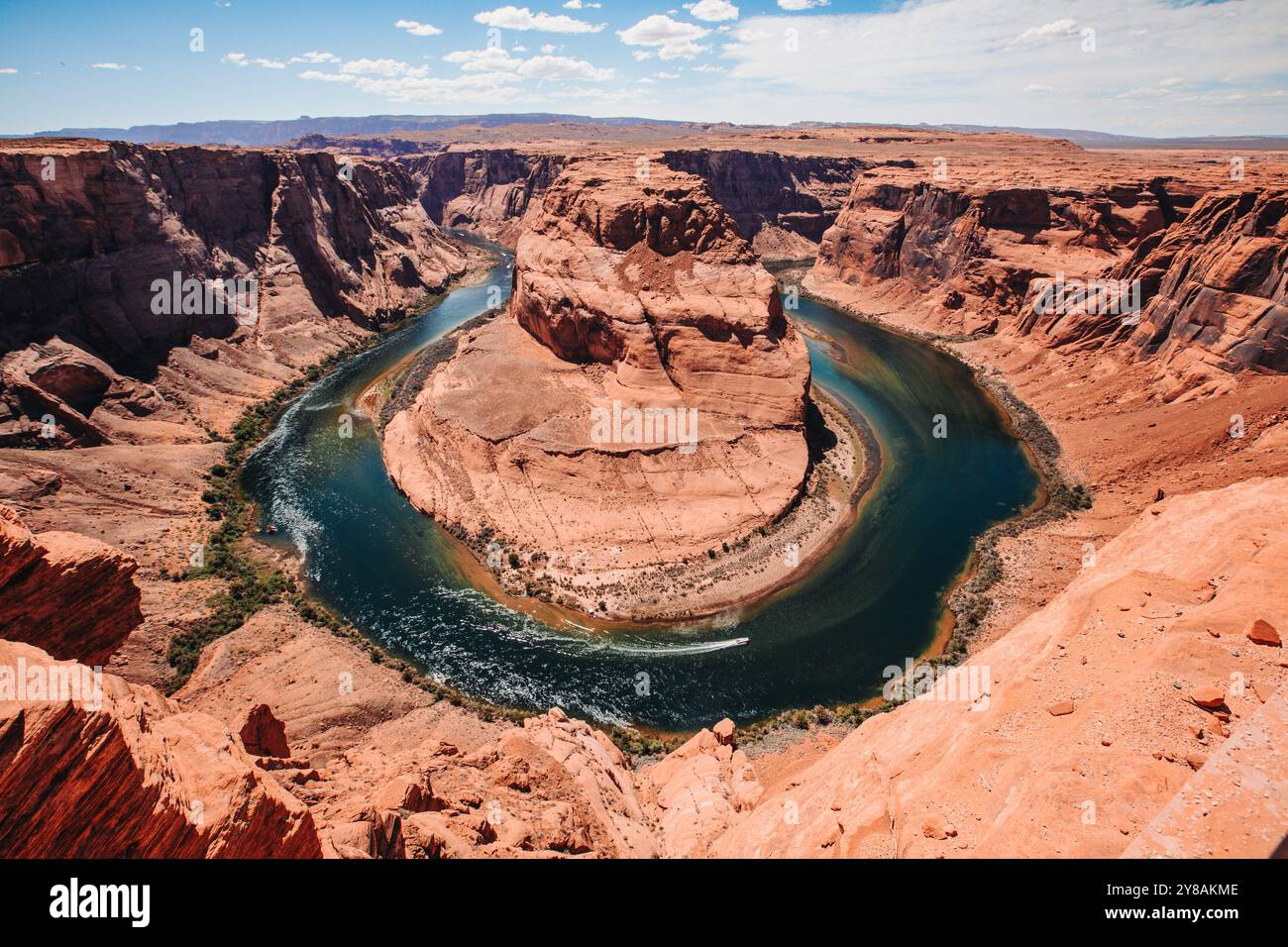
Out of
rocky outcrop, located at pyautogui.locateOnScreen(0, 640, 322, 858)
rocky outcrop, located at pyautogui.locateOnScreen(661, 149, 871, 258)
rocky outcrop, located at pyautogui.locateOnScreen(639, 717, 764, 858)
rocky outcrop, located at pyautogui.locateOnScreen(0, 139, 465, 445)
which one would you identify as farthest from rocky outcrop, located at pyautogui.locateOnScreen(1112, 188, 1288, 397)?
rocky outcrop, located at pyautogui.locateOnScreen(0, 139, 465, 445)

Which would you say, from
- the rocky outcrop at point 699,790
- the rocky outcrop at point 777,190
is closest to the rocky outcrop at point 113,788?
the rocky outcrop at point 699,790

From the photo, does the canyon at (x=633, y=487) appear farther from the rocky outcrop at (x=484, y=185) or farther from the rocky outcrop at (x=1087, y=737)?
the rocky outcrop at (x=484, y=185)

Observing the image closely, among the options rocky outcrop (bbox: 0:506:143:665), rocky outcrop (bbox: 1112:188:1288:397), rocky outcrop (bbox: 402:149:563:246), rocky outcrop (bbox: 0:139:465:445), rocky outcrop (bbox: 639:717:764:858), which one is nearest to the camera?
rocky outcrop (bbox: 0:506:143:665)

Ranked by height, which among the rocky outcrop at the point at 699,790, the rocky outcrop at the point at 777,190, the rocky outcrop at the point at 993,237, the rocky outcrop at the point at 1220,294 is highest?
the rocky outcrop at the point at 777,190

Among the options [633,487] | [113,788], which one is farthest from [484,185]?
[113,788]

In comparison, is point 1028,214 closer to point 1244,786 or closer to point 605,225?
point 605,225

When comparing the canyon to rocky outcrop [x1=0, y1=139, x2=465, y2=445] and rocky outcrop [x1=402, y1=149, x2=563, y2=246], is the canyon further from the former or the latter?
rocky outcrop [x1=402, y1=149, x2=563, y2=246]

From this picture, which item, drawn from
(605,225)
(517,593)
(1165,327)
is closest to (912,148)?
(1165,327)
